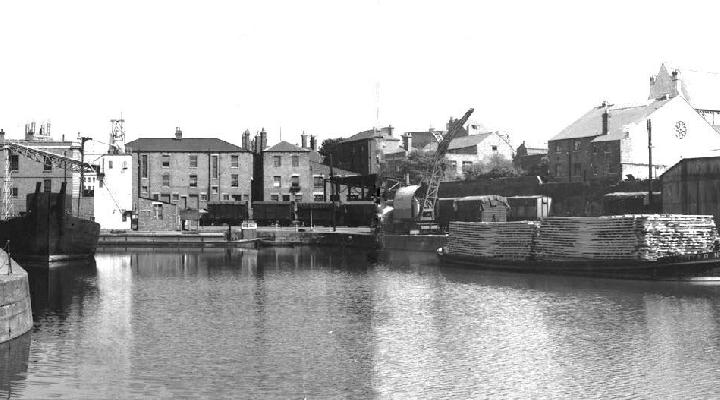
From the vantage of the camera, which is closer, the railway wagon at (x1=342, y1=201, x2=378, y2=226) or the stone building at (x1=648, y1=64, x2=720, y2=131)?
the railway wagon at (x1=342, y1=201, x2=378, y2=226)

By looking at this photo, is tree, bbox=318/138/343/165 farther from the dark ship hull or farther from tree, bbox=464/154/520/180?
the dark ship hull

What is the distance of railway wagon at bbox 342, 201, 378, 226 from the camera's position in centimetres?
10119

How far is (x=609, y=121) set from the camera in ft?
312

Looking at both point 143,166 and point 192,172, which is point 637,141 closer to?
point 192,172

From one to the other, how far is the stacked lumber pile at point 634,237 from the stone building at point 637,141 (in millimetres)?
35065

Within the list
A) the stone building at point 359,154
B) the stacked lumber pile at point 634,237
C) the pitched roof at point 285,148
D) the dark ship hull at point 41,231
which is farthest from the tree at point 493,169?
the dark ship hull at point 41,231

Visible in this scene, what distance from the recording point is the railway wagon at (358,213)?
332 ft

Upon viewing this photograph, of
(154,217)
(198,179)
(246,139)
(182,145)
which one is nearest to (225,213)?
(198,179)

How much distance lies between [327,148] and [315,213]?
38342mm

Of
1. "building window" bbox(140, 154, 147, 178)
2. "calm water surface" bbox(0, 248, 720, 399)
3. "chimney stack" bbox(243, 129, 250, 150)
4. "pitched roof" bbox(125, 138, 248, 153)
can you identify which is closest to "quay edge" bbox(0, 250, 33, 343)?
"calm water surface" bbox(0, 248, 720, 399)

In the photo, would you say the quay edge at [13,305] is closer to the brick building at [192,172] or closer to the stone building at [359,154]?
the brick building at [192,172]

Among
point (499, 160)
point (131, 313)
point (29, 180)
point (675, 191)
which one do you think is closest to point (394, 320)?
point (131, 313)

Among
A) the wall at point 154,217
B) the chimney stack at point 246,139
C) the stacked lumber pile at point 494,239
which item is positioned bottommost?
the stacked lumber pile at point 494,239

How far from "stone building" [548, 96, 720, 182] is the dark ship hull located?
2085 inches
